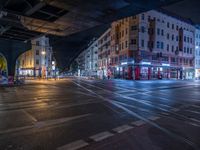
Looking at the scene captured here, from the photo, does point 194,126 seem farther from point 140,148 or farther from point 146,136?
point 140,148

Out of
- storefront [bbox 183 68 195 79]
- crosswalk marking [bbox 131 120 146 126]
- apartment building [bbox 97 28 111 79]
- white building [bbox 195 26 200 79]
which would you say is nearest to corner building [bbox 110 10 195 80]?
storefront [bbox 183 68 195 79]

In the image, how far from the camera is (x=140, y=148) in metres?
4.47

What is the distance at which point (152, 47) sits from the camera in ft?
174

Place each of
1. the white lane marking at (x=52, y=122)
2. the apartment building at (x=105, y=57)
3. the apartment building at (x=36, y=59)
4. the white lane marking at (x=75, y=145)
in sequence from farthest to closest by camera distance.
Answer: the apartment building at (x=36, y=59), the apartment building at (x=105, y=57), the white lane marking at (x=52, y=122), the white lane marking at (x=75, y=145)

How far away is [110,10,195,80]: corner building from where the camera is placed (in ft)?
167

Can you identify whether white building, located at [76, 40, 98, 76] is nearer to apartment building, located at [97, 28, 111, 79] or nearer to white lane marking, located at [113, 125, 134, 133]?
apartment building, located at [97, 28, 111, 79]

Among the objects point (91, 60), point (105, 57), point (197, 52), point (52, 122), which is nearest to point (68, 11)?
point (52, 122)

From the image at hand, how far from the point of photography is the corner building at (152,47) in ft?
167

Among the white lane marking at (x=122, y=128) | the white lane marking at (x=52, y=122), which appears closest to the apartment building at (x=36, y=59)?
the white lane marking at (x=52, y=122)

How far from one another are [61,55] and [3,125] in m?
120

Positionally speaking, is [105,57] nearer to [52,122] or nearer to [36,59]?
[36,59]

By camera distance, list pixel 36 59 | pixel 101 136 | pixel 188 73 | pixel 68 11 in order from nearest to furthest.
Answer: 1. pixel 101 136
2. pixel 68 11
3. pixel 188 73
4. pixel 36 59

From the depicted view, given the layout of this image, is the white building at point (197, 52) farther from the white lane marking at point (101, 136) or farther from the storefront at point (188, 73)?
the white lane marking at point (101, 136)

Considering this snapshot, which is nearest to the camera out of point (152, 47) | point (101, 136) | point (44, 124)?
point (101, 136)
